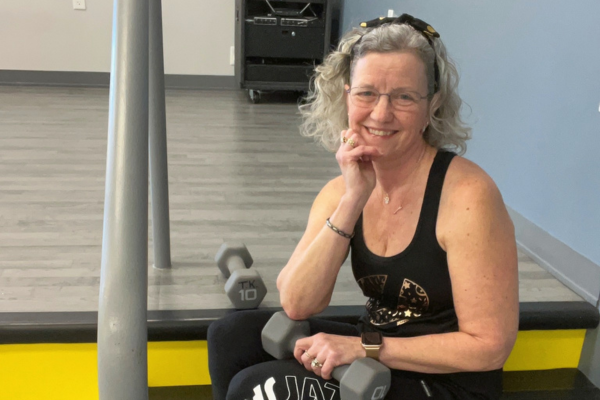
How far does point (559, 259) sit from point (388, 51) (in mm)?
1033

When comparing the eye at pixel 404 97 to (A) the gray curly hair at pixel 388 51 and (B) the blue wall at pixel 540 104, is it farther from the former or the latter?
(B) the blue wall at pixel 540 104

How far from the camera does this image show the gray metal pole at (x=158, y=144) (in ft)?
4.79

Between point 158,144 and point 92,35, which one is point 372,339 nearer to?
point 158,144

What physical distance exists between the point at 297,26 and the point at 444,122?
10.8 ft

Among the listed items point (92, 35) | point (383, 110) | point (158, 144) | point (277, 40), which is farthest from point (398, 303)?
point (92, 35)

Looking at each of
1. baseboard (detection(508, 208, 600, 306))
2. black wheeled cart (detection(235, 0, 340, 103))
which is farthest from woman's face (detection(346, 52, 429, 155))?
black wheeled cart (detection(235, 0, 340, 103))

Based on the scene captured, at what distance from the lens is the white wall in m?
4.35

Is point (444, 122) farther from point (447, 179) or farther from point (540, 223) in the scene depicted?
point (540, 223)

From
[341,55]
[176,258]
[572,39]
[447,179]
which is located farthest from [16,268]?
[572,39]

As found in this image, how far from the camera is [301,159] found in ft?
9.82

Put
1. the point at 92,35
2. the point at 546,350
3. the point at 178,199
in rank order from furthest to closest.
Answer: the point at 92,35
the point at 178,199
the point at 546,350

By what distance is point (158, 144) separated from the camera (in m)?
1.56

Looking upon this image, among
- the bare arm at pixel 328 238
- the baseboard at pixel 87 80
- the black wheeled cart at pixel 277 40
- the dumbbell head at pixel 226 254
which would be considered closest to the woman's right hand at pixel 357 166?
the bare arm at pixel 328 238

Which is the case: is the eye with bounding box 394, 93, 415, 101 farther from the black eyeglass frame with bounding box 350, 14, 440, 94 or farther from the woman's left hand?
the woman's left hand
